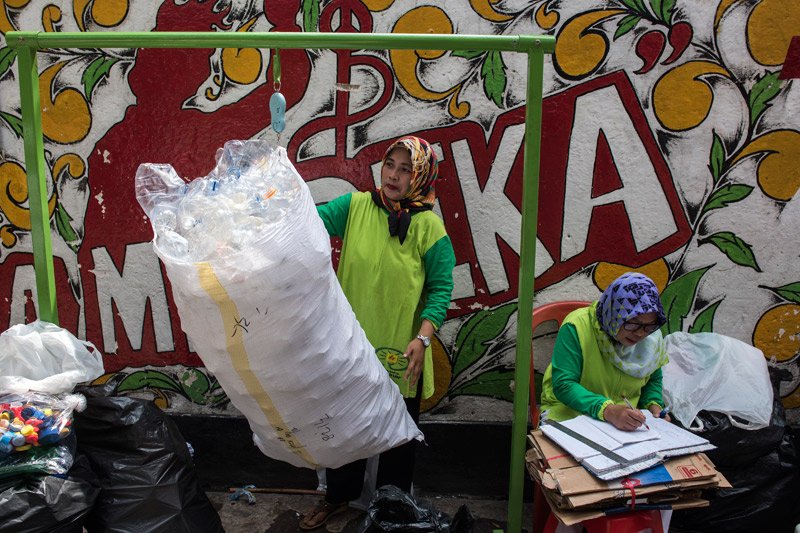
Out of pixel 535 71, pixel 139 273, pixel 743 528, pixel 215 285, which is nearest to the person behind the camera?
pixel 215 285

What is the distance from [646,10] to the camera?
A: 334 centimetres

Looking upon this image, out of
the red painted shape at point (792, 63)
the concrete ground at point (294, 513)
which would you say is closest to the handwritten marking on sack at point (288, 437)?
the concrete ground at point (294, 513)

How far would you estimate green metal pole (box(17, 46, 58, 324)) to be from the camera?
8.46ft

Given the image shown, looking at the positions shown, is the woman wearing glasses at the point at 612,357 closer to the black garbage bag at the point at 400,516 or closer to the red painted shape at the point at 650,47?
the black garbage bag at the point at 400,516

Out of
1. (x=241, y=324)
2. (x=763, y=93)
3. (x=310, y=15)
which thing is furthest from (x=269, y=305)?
(x=763, y=93)

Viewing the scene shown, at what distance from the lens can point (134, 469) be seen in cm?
259

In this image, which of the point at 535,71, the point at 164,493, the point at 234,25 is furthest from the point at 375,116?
the point at 164,493

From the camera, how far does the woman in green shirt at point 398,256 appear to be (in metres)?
3.02

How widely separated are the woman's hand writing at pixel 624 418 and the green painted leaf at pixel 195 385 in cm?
211

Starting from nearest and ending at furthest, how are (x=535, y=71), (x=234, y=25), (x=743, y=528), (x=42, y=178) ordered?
(x=535, y=71), (x=42, y=178), (x=743, y=528), (x=234, y=25)

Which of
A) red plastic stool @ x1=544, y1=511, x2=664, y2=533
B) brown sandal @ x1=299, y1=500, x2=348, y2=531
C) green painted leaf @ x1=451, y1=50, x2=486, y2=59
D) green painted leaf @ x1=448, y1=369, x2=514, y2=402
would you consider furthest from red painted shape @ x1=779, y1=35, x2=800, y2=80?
brown sandal @ x1=299, y1=500, x2=348, y2=531

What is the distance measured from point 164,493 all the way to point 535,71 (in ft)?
6.49

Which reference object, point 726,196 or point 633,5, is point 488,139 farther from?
point 726,196

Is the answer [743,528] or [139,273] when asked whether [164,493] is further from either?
[743,528]
